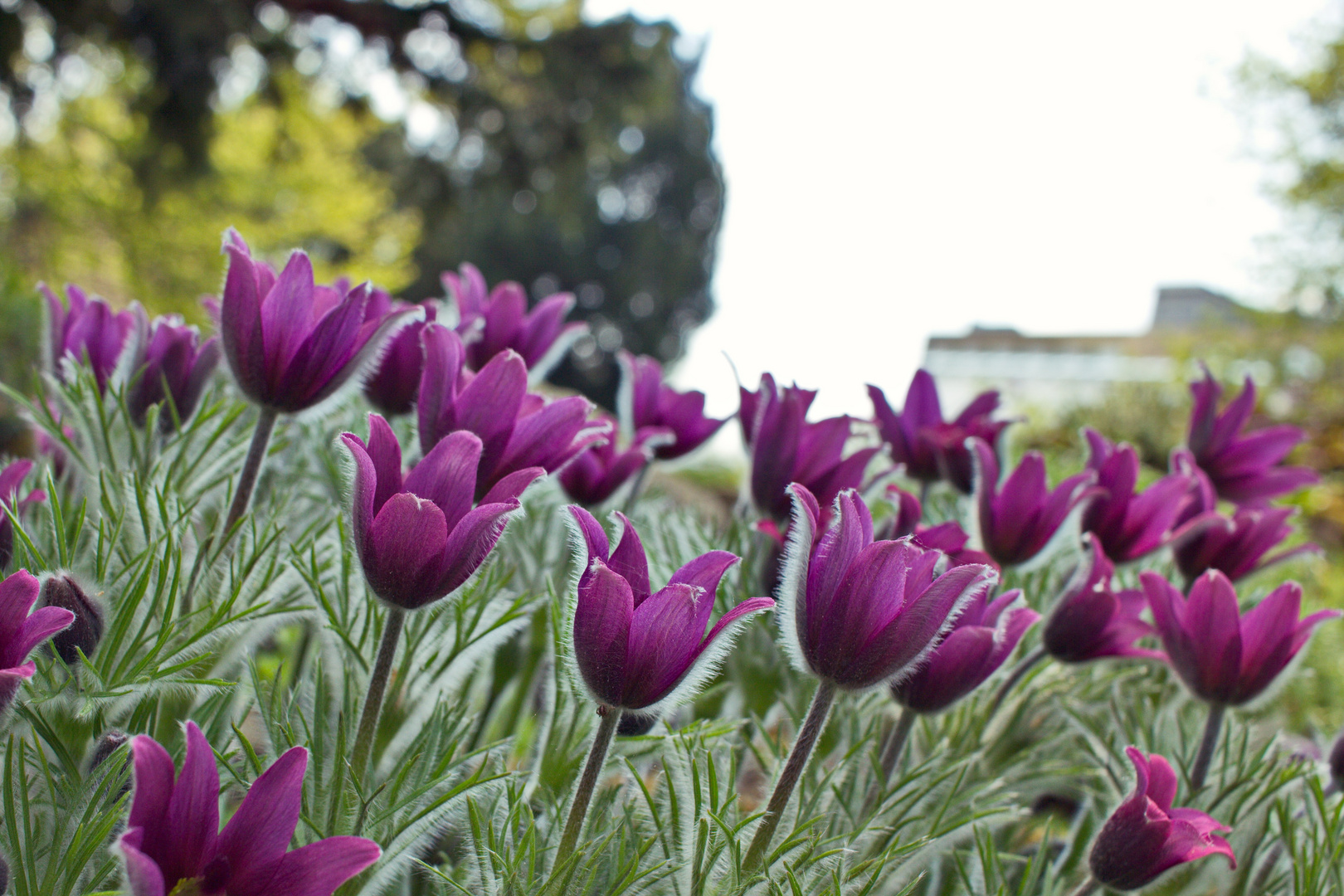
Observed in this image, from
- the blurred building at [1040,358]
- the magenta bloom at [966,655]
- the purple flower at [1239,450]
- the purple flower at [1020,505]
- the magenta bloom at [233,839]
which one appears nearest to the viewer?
the magenta bloom at [233,839]

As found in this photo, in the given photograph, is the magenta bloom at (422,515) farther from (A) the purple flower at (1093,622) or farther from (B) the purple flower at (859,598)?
(A) the purple flower at (1093,622)

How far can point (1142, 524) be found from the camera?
1030 mm

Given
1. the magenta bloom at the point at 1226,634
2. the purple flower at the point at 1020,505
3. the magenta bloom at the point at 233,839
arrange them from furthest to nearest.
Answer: the purple flower at the point at 1020,505
the magenta bloom at the point at 1226,634
the magenta bloom at the point at 233,839

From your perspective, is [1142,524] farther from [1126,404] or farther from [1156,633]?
[1126,404]

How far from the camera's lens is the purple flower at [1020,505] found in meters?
0.91

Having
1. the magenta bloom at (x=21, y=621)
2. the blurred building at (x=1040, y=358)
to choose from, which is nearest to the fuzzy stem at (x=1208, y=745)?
the magenta bloom at (x=21, y=621)

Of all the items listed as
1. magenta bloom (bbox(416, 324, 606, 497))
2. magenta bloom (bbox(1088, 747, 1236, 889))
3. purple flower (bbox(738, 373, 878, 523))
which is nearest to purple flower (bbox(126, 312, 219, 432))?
magenta bloom (bbox(416, 324, 606, 497))

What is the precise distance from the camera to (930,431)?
1.09 m

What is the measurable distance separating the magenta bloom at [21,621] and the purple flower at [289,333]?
24cm

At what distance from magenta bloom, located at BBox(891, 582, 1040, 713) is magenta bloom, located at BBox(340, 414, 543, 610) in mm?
317

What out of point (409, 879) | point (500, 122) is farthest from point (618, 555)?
point (500, 122)

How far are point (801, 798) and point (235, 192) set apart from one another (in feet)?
41.4

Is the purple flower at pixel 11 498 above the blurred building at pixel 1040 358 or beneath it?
beneath

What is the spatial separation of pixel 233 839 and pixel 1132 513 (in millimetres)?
947
